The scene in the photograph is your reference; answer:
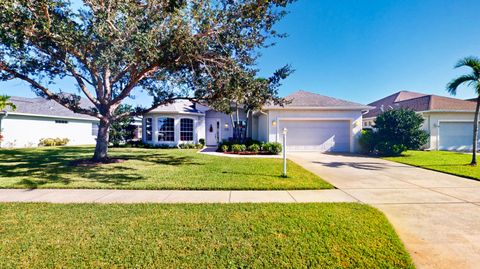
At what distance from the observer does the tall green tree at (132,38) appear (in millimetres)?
5859

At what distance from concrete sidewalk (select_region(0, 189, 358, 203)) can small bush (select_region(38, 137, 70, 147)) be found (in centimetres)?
1778

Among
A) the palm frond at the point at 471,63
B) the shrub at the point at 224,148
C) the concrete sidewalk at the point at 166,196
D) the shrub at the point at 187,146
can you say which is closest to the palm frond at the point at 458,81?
the palm frond at the point at 471,63

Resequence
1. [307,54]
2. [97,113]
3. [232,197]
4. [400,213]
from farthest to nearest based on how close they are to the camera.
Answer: [307,54]
[97,113]
[232,197]
[400,213]

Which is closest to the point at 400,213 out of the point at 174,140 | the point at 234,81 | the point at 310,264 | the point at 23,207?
the point at 310,264

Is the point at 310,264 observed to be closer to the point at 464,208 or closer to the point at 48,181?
the point at 464,208

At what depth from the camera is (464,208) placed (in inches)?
175

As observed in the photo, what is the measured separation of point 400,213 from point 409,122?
11982mm

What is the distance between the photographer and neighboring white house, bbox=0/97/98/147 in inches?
674

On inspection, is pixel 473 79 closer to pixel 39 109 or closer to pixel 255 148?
pixel 255 148

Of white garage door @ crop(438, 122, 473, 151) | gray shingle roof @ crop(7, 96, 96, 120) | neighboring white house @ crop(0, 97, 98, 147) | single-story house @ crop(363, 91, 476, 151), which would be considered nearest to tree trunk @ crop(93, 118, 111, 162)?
neighboring white house @ crop(0, 97, 98, 147)

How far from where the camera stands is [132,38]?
6.05m

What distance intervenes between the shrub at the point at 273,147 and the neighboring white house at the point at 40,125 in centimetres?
2045

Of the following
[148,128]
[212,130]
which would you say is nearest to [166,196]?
[148,128]

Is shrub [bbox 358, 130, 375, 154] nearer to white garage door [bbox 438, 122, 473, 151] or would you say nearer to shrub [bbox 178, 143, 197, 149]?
white garage door [bbox 438, 122, 473, 151]
